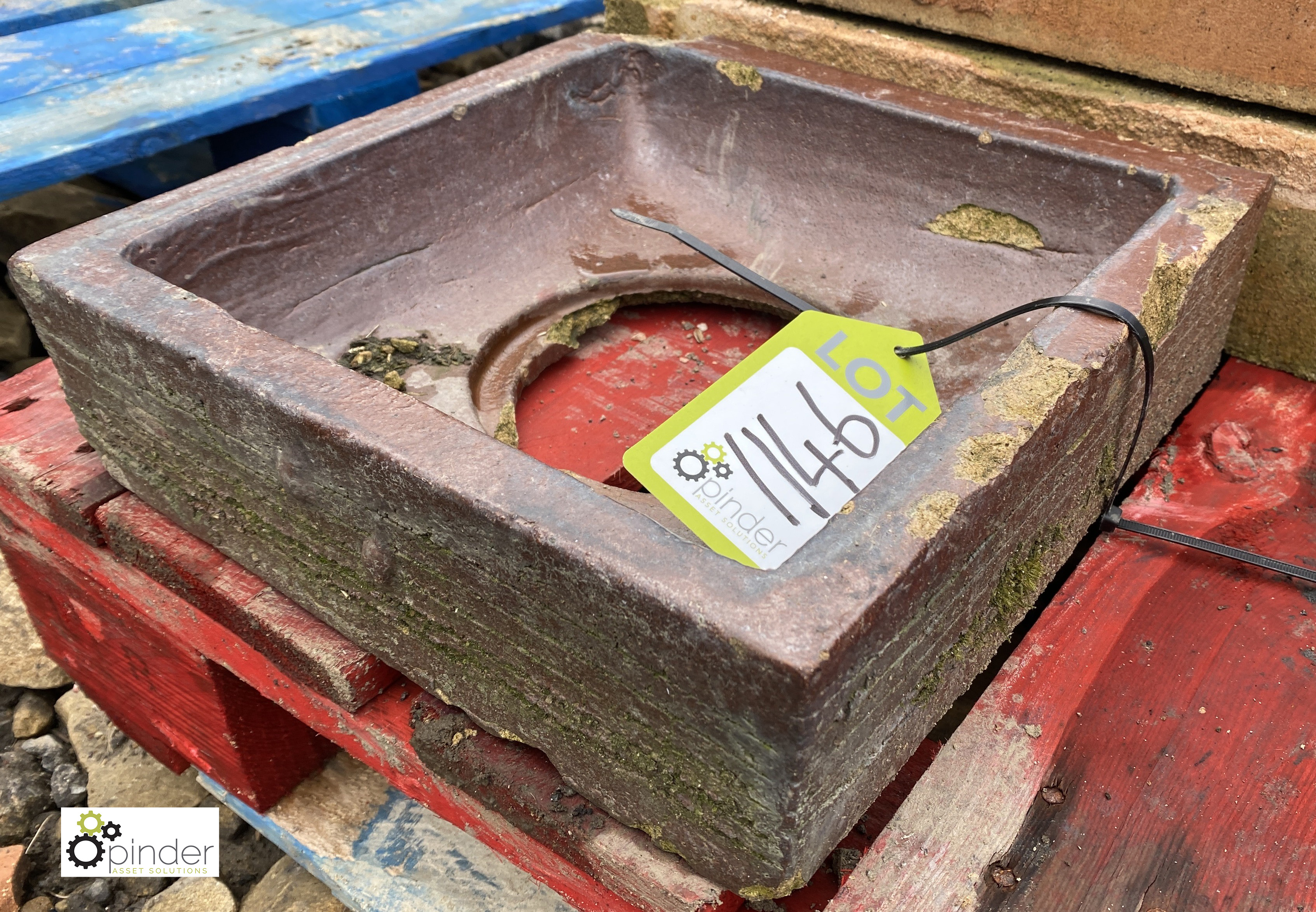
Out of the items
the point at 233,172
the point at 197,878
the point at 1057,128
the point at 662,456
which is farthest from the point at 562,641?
the point at 197,878

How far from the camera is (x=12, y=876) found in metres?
1.74

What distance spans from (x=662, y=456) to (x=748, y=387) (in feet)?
0.40

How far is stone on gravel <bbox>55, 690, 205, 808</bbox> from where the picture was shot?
6.40 feet

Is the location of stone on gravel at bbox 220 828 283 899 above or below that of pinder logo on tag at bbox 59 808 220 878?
below

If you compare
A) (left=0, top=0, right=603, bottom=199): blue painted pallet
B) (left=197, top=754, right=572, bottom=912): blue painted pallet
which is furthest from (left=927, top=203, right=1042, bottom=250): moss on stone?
(left=0, top=0, right=603, bottom=199): blue painted pallet

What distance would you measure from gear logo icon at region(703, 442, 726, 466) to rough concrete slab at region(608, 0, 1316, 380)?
1052 mm

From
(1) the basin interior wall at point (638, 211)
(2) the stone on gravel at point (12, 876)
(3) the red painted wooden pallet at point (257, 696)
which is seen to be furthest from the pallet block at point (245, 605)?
(2) the stone on gravel at point (12, 876)

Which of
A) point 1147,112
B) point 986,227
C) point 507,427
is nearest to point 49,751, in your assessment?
point 507,427

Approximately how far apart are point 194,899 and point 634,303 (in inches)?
52.3

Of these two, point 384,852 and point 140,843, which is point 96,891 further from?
point 384,852

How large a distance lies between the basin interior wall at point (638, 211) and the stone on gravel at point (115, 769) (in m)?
1.01

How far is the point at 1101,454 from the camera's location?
4.17 ft

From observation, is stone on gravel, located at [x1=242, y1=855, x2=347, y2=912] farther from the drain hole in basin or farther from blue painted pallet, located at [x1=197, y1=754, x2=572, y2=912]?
the drain hole in basin

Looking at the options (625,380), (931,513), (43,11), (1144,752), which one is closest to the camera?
(931,513)
